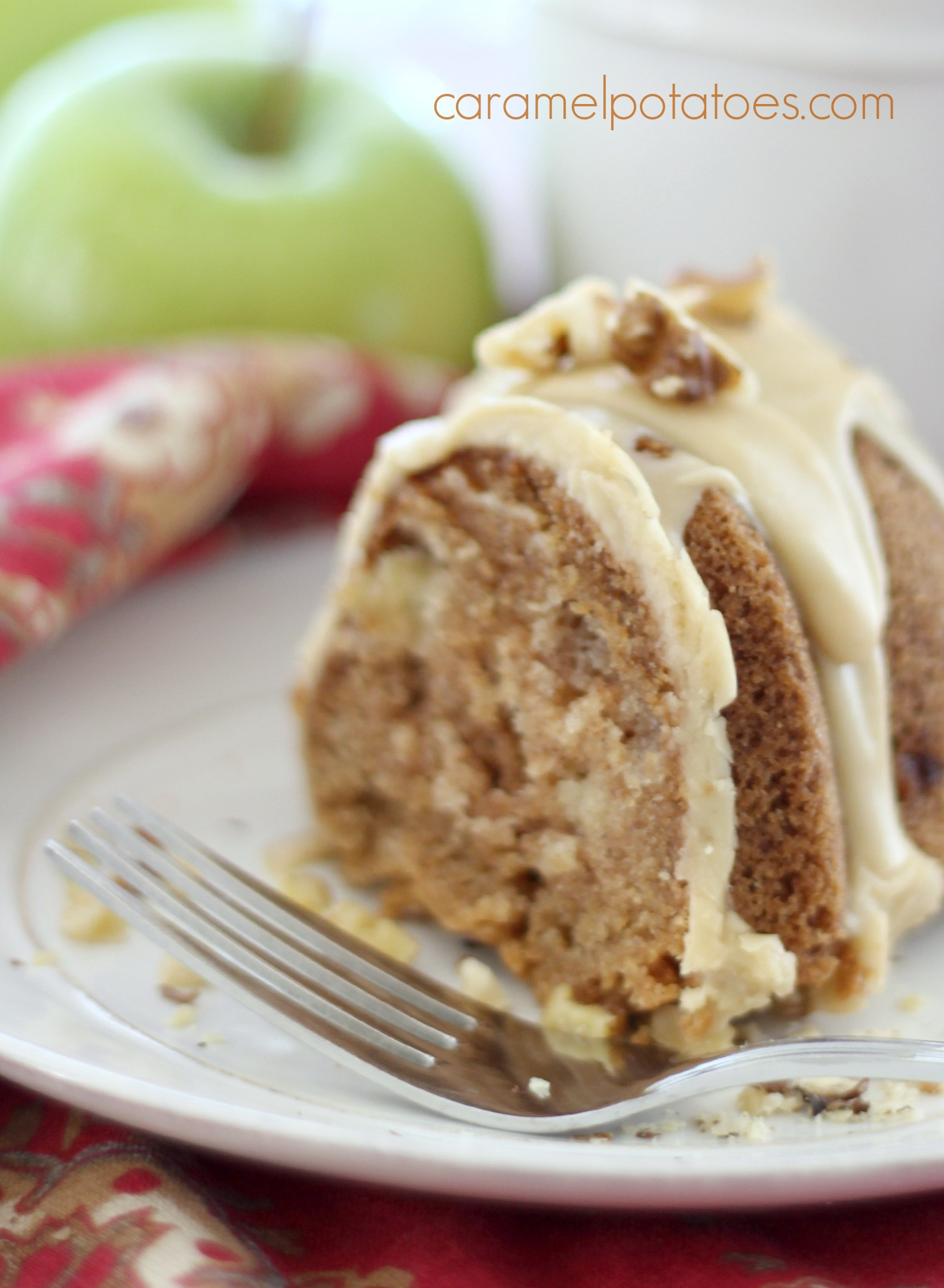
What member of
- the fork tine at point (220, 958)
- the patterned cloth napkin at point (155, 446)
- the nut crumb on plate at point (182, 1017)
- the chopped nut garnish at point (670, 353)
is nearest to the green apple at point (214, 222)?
the patterned cloth napkin at point (155, 446)

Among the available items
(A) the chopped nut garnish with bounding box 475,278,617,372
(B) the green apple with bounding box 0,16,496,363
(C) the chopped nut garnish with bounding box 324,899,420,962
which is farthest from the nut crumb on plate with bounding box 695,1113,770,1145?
(B) the green apple with bounding box 0,16,496,363

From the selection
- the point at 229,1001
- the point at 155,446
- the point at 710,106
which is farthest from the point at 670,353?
the point at 710,106

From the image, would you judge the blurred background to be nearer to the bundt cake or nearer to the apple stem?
the apple stem

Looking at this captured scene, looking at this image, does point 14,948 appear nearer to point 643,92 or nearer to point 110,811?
point 110,811

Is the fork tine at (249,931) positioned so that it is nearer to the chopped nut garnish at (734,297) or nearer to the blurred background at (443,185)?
the chopped nut garnish at (734,297)

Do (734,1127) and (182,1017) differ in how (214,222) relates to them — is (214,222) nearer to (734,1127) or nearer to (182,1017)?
(182,1017)

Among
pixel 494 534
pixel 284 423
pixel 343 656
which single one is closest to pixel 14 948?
pixel 343 656
